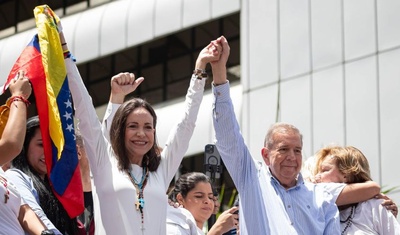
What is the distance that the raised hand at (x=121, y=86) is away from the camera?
8992 millimetres

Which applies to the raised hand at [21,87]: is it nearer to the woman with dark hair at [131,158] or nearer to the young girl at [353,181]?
the woman with dark hair at [131,158]

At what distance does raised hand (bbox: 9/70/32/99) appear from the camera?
7531 mm

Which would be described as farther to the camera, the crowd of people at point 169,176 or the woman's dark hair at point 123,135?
the woman's dark hair at point 123,135

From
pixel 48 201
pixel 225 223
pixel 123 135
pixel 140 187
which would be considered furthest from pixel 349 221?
pixel 48 201

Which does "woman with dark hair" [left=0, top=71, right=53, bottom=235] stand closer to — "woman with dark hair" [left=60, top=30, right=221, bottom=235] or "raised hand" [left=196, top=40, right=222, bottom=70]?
"woman with dark hair" [left=60, top=30, right=221, bottom=235]

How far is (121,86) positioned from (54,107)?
36.4 inches

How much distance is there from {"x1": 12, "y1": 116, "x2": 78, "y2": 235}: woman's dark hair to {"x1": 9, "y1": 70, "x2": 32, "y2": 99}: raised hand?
0.68 m

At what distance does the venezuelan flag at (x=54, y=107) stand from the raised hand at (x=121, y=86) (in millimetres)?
604

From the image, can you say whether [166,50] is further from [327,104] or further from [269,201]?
[269,201]

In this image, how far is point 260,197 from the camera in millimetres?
8602

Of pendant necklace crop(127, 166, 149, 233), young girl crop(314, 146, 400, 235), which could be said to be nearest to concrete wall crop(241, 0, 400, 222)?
young girl crop(314, 146, 400, 235)

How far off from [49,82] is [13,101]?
2.76 ft

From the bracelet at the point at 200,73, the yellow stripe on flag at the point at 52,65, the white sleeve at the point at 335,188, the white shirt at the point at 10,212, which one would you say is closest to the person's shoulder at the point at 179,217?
the white sleeve at the point at 335,188

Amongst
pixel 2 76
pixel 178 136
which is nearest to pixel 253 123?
pixel 2 76
